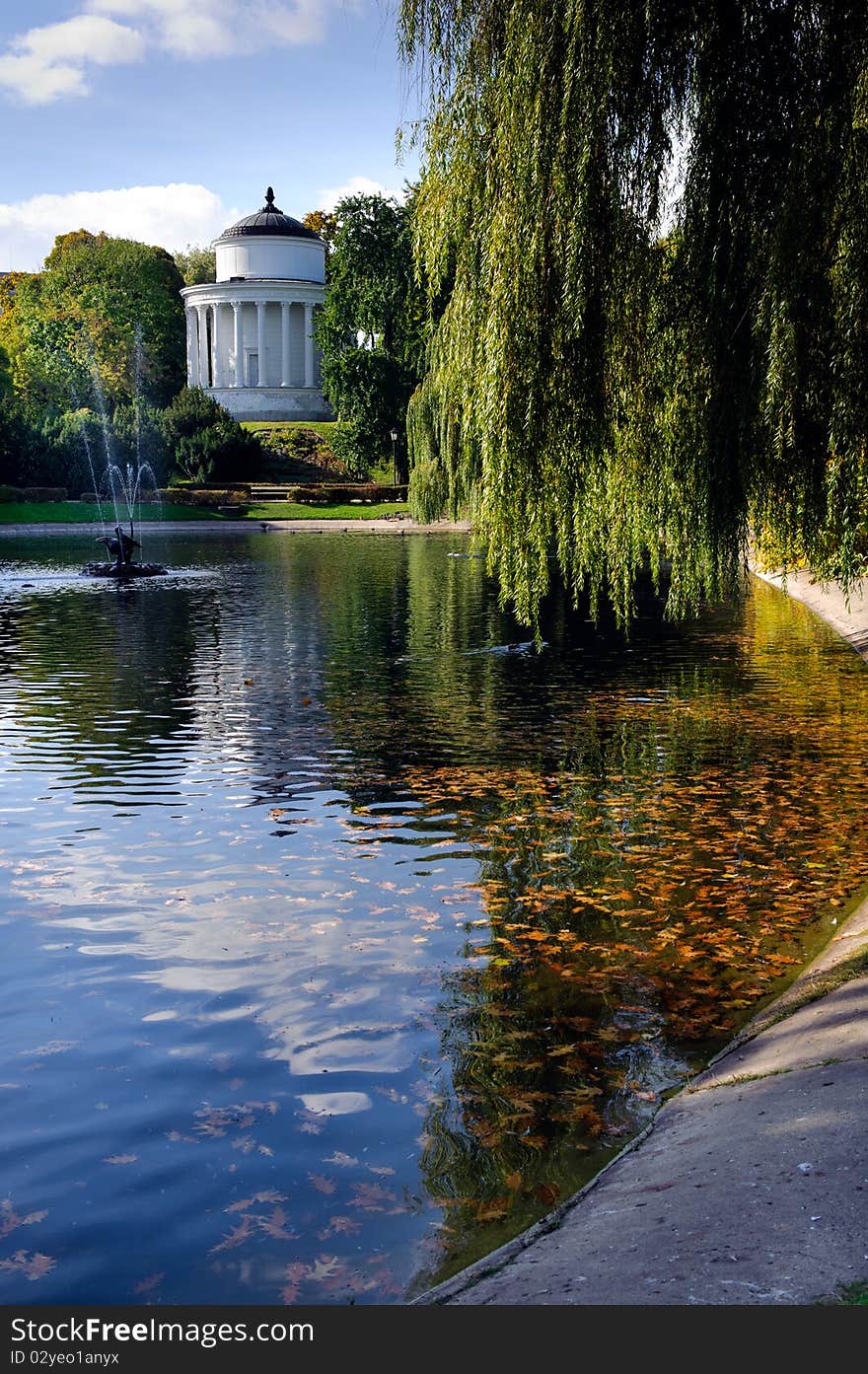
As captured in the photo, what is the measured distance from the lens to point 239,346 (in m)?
107

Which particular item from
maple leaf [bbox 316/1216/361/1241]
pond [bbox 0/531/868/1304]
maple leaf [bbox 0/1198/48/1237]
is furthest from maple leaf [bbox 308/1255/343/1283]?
maple leaf [bbox 0/1198/48/1237]

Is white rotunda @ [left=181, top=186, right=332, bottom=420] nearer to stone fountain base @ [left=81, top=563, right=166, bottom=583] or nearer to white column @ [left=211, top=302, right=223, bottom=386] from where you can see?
white column @ [left=211, top=302, right=223, bottom=386]

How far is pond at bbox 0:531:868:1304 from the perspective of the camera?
571 cm

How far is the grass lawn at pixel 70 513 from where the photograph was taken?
67.7m

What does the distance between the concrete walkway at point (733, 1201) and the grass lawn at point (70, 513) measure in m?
64.2

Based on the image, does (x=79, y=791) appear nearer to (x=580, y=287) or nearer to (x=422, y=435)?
(x=580, y=287)

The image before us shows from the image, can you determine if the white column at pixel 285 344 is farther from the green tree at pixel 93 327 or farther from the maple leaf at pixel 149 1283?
the maple leaf at pixel 149 1283

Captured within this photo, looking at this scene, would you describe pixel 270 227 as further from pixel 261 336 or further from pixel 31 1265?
pixel 31 1265

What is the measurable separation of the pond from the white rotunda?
87.1 metres

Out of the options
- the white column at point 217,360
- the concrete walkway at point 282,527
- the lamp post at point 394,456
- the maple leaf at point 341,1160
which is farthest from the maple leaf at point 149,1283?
the white column at point 217,360

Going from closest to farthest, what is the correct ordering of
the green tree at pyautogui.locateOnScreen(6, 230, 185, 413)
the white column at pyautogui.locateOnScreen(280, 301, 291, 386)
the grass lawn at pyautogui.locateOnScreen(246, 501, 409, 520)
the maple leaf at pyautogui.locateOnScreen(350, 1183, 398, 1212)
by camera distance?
the maple leaf at pyautogui.locateOnScreen(350, 1183, 398, 1212)
the grass lawn at pyautogui.locateOnScreen(246, 501, 409, 520)
the green tree at pyautogui.locateOnScreen(6, 230, 185, 413)
the white column at pyautogui.locateOnScreen(280, 301, 291, 386)

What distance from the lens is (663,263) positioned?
35.1ft

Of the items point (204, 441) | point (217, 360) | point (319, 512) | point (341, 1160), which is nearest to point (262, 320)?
point (217, 360)

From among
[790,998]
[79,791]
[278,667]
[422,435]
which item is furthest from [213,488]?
[790,998]
